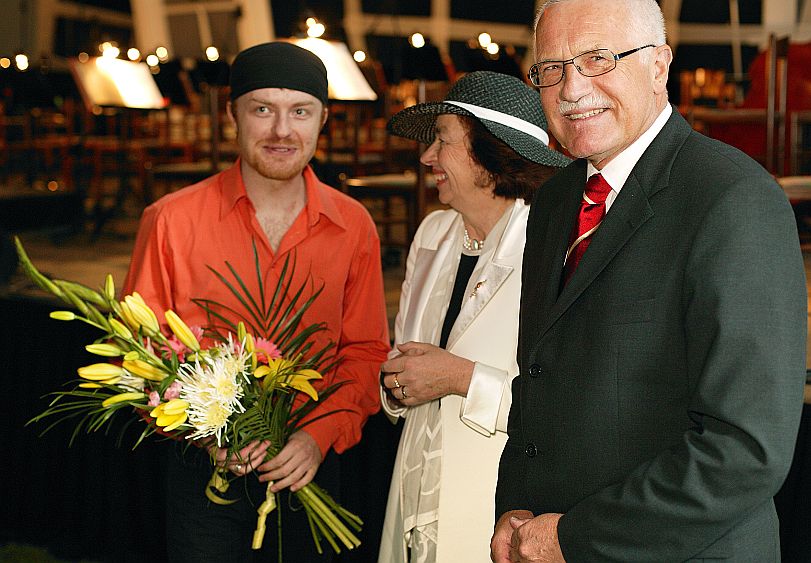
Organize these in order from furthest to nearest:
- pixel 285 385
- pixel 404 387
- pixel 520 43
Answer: pixel 520 43 → pixel 404 387 → pixel 285 385

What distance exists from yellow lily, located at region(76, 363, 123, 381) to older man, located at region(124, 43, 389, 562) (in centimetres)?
31

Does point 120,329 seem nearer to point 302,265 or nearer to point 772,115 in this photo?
point 302,265

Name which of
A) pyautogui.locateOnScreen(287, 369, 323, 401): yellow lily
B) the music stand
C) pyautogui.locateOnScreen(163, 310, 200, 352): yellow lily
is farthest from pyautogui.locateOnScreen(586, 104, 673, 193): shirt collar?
the music stand

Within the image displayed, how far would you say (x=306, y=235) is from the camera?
2096mm

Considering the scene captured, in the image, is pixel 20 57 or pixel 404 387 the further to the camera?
pixel 20 57

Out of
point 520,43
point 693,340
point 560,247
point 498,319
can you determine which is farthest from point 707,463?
point 520,43

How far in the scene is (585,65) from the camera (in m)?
1.27

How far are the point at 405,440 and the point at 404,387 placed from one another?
26cm

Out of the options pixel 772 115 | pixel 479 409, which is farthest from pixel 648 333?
pixel 772 115

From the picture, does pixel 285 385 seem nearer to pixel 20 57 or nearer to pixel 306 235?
pixel 306 235

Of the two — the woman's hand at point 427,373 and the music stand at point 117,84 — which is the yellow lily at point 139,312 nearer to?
the woman's hand at point 427,373

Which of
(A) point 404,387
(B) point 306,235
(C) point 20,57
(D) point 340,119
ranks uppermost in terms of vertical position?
(C) point 20,57

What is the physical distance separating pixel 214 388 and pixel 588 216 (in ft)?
2.35

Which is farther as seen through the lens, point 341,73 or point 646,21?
point 341,73
